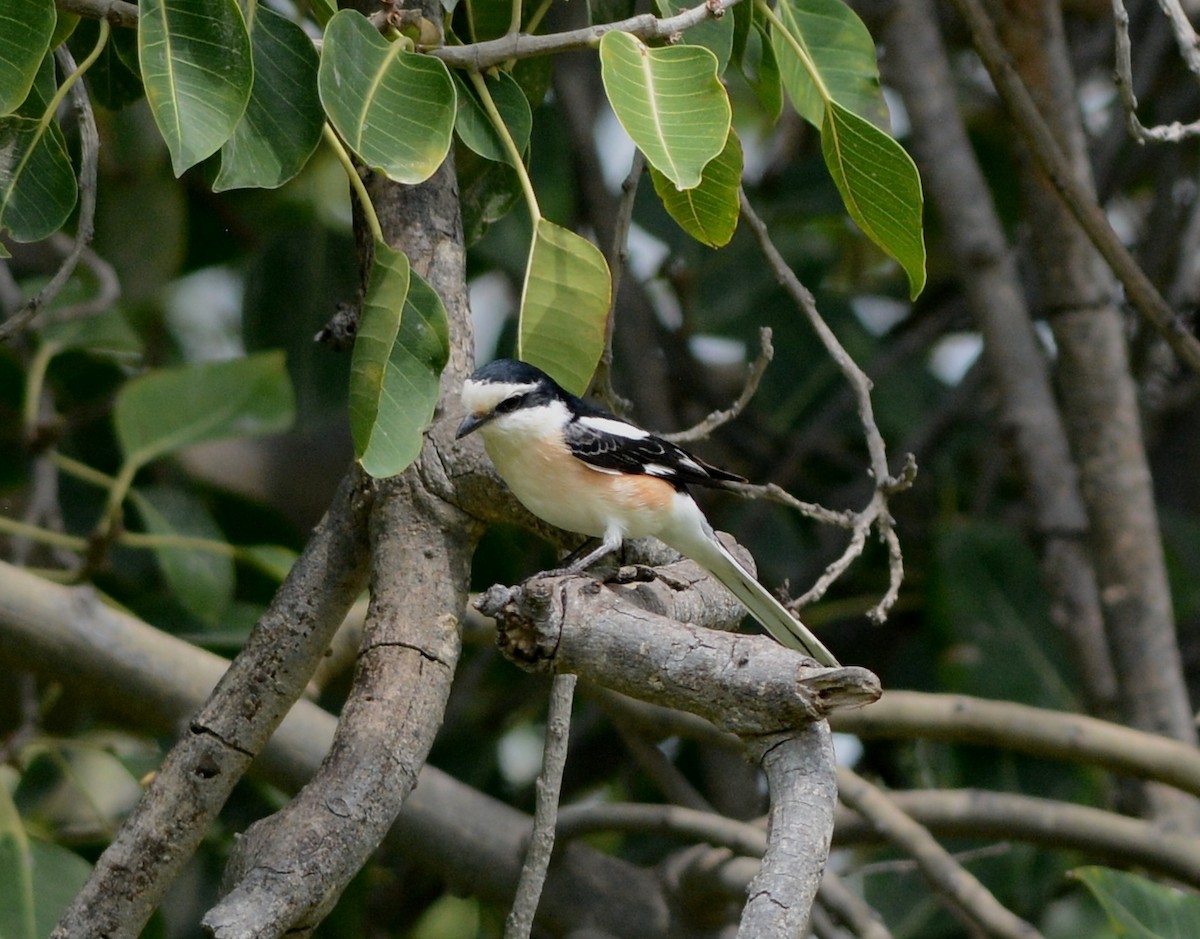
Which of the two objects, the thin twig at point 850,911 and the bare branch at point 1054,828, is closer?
the thin twig at point 850,911

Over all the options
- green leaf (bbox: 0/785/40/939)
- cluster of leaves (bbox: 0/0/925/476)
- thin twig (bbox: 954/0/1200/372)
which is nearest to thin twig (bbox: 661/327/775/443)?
cluster of leaves (bbox: 0/0/925/476)

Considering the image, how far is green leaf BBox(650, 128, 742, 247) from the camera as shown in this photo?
208 centimetres

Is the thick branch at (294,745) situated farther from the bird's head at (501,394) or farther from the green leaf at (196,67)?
the green leaf at (196,67)

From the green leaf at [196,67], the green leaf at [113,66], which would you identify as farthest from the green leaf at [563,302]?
the green leaf at [113,66]

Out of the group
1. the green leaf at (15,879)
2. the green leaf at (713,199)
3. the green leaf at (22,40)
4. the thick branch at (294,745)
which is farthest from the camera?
the thick branch at (294,745)

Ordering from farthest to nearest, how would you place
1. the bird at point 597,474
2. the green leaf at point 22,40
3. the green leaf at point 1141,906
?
1. the green leaf at point 1141,906
2. the bird at point 597,474
3. the green leaf at point 22,40

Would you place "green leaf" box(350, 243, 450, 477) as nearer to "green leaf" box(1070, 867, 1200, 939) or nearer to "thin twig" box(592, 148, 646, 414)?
"thin twig" box(592, 148, 646, 414)

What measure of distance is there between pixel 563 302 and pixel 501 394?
1.10 ft

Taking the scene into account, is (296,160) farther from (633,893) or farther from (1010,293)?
(1010,293)

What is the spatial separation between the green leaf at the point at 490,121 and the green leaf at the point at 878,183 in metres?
0.49

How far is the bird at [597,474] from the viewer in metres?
2.33

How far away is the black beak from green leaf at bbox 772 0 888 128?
29.8 inches

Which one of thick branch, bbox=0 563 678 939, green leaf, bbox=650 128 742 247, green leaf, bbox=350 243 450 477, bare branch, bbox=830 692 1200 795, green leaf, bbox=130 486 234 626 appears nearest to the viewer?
green leaf, bbox=350 243 450 477

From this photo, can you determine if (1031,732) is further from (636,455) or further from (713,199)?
(713,199)
